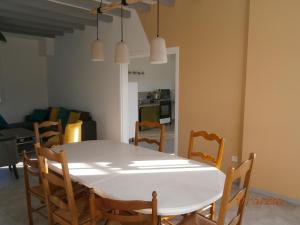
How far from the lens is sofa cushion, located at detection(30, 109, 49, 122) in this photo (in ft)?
20.7

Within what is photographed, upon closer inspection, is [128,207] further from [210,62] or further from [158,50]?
[210,62]

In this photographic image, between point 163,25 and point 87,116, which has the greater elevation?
point 163,25

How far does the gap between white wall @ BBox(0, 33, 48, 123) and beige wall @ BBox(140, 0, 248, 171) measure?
166 inches

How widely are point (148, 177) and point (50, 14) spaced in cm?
382

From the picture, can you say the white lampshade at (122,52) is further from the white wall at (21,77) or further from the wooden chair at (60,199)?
the white wall at (21,77)

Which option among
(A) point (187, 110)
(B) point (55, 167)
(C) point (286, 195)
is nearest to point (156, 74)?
(A) point (187, 110)

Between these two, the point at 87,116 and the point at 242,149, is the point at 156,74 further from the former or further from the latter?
the point at 242,149

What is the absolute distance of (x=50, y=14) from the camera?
174 inches

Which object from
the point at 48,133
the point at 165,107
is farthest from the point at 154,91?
the point at 48,133

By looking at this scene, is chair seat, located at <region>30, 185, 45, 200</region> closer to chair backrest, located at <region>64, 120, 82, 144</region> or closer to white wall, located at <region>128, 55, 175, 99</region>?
chair backrest, located at <region>64, 120, 82, 144</region>

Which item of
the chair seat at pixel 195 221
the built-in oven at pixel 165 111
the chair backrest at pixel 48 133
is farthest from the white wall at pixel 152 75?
the chair seat at pixel 195 221

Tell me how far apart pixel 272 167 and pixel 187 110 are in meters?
1.46

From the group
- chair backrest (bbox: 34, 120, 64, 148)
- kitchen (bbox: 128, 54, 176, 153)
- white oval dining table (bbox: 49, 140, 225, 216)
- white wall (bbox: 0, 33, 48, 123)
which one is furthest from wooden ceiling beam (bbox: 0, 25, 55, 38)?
white oval dining table (bbox: 49, 140, 225, 216)

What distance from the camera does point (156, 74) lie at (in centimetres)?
823
